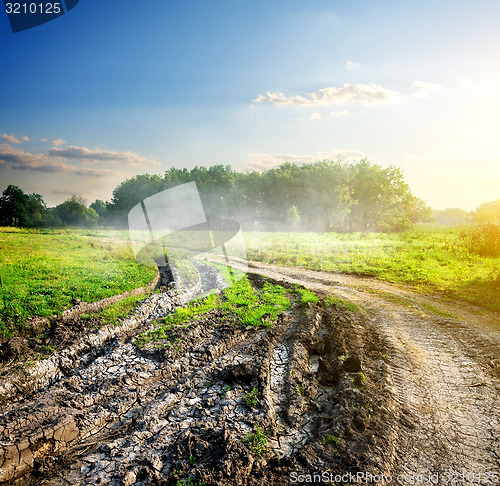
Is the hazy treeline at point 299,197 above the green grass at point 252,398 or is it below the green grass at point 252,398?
above

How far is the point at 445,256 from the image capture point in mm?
18750

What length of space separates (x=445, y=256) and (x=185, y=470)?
20.2 metres

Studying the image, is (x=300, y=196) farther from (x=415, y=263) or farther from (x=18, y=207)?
(x=18, y=207)

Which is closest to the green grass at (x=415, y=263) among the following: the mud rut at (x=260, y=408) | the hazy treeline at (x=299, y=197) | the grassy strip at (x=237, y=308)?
the mud rut at (x=260, y=408)

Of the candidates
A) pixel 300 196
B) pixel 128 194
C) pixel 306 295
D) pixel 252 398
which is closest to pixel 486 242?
pixel 306 295

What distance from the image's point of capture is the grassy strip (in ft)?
27.4

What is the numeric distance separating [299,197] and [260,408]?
54201 millimetres

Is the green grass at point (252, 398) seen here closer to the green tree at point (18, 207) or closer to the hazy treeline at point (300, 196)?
the green tree at point (18, 207)

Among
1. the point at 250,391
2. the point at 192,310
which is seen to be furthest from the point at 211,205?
the point at 250,391

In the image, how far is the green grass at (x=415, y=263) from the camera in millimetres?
12601

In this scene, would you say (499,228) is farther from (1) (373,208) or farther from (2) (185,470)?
(1) (373,208)

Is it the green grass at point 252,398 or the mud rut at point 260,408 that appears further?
the green grass at point 252,398

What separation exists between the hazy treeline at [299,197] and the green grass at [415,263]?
24.0 meters

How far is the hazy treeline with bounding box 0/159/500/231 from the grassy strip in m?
37.5
